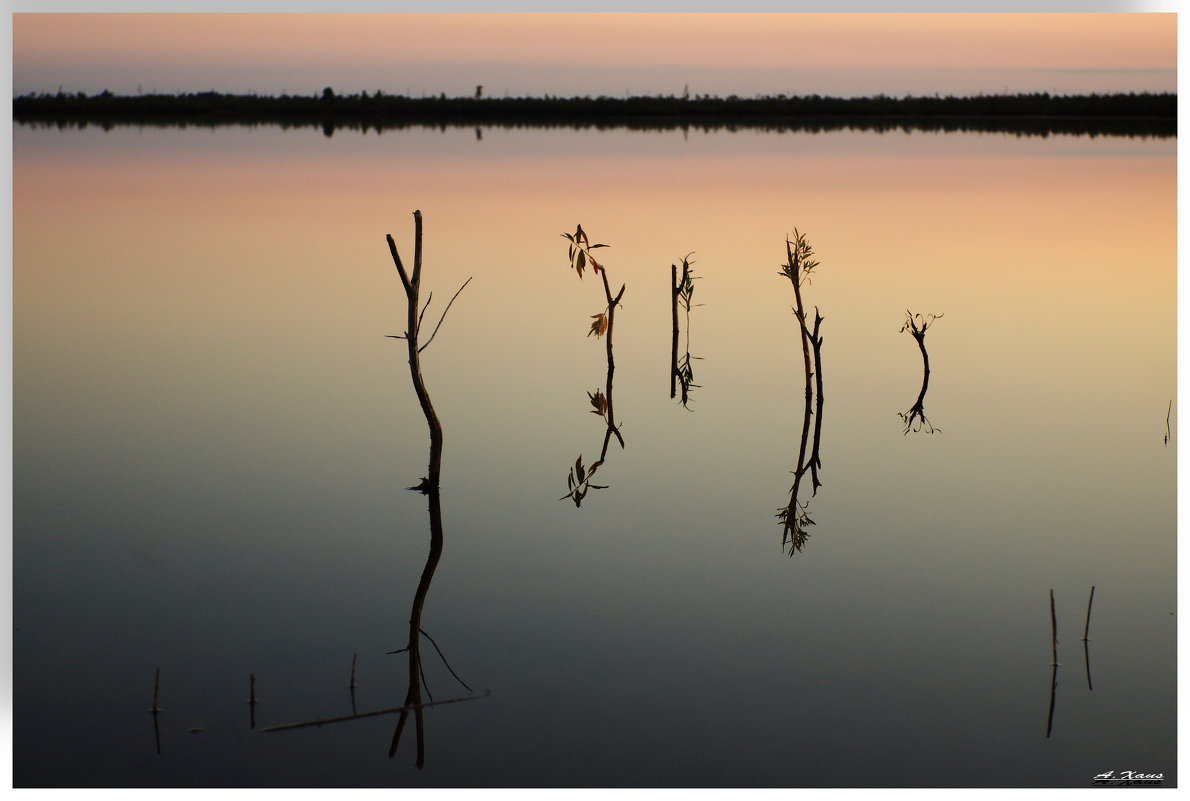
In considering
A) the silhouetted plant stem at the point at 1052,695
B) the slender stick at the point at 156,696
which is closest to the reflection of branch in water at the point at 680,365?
the silhouetted plant stem at the point at 1052,695

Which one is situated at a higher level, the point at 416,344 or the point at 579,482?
the point at 416,344

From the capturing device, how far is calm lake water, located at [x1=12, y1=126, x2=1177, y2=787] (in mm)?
4707

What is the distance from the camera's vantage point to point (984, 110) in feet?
130

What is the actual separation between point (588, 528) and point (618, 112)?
3931cm

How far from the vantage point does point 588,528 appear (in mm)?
6484

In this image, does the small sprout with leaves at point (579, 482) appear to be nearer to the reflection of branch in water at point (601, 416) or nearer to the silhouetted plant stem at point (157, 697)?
the reflection of branch in water at point (601, 416)

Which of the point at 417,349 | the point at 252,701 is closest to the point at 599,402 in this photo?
the point at 417,349

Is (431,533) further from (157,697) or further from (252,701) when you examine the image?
(157,697)

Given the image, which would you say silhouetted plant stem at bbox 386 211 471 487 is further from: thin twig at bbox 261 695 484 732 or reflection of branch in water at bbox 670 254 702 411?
reflection of branch in water at bbox 670 254 702 411

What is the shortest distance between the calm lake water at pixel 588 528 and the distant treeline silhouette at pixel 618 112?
23238mm

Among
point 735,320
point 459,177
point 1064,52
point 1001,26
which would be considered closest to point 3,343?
point 1001,26

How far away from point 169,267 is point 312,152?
14996 millimetres

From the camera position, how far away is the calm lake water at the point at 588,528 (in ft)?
15.4

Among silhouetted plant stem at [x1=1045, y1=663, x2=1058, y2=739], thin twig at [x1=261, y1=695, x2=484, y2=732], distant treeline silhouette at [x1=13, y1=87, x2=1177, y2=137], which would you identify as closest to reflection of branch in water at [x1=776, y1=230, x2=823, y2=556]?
silhouetted plant stem at [x1=1045, y1=663, x2=1058, y2=739]
